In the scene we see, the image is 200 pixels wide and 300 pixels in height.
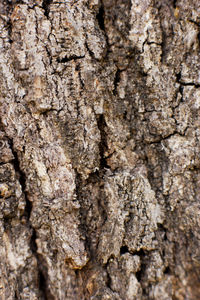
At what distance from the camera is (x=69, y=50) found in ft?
3.06

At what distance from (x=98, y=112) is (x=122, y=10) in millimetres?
461

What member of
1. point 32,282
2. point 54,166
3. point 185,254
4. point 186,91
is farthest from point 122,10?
point 32,282

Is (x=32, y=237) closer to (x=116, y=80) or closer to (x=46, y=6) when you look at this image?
(x=116, y=80)

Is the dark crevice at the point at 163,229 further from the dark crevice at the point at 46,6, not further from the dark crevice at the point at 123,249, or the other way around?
the dark crevice at the point at 46,6

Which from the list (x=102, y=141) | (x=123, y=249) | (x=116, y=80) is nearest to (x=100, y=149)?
(x=102, y=141)

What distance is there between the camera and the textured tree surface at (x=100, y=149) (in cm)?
94

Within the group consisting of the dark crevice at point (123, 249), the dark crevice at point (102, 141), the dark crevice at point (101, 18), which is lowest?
the dark crevice at point (123, 249)

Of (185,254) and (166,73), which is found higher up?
(166,73)

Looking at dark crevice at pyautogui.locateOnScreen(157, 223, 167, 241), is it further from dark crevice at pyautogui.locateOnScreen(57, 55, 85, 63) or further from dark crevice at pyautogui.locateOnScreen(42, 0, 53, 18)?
dark crevice at pyautogui.locateOnScreen(42, 0, 53, 18)

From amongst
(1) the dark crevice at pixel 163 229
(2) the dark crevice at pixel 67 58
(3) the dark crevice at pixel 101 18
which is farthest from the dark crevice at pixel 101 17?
(1) the dark crevice at pixel 163 229

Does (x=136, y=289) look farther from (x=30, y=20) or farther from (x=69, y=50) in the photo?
(x=30, y=20)

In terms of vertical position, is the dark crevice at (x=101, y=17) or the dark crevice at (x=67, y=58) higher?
the dark crevice at (x=101, y=17)

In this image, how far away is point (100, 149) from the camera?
1.00 meters

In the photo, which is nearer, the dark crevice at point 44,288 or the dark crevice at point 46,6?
the dark crevice at point 46,6
